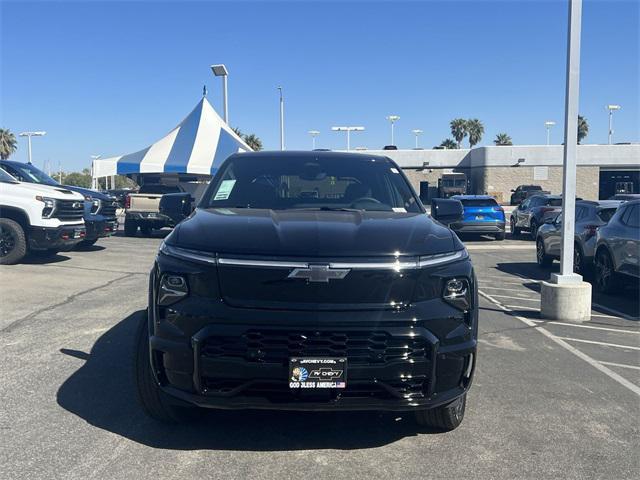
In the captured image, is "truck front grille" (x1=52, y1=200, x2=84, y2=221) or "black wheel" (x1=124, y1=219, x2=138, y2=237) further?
"black wheel" (x1=124, y1=219, x2=138, y2=237)

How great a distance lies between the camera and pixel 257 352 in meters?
3.08

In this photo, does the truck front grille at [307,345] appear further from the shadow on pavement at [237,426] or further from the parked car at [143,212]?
the parked car at [143,212]

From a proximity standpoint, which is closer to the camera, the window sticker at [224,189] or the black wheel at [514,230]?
the window sticker at [224,189]

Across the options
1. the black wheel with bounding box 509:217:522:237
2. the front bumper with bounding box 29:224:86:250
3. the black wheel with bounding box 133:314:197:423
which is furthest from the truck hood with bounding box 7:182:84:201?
the black wheel with bounding box 509:217:522:237

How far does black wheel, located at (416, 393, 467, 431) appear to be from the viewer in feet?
11.9

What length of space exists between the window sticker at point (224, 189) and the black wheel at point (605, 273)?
665cm

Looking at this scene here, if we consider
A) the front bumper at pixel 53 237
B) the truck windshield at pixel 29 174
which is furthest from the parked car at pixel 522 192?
the front bumper at pixel 53 237

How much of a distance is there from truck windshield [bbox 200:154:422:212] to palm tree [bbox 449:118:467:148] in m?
75.6

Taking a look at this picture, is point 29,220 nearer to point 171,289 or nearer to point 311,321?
point 171,289

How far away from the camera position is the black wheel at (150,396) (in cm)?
358

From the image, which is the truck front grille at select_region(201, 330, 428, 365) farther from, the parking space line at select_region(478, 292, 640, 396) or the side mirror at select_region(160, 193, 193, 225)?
the parking space line at select_region(478, 292, 640, 396)

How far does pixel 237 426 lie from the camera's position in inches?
150

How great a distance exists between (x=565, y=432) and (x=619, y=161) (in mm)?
44623

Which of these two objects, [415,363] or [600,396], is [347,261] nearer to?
[415,363]
